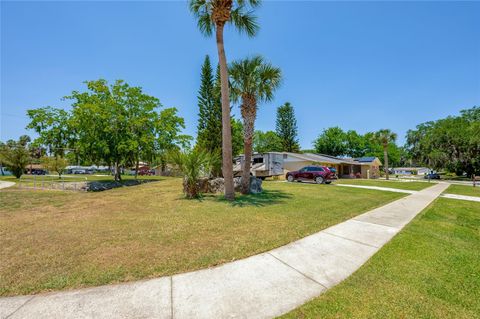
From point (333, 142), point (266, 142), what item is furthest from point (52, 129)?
point (333, 142)

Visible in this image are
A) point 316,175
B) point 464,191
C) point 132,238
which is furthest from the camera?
point 316,175

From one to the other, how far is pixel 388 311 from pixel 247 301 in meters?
1.62

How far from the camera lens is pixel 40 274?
10.3 feet

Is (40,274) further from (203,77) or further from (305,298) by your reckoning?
(203,77)

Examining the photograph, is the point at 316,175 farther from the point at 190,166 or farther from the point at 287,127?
the point at 287,127

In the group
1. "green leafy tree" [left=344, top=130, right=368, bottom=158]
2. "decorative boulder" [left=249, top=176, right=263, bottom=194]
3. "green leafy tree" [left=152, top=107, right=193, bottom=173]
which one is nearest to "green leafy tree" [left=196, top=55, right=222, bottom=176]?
"green leafy tree" [left=152, top=107, right=193, bottom=173]

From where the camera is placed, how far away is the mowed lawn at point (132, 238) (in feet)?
10.5

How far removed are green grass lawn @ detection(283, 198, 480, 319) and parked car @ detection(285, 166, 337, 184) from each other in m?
13.9

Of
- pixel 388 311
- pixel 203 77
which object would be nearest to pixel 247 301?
pixel 388 311

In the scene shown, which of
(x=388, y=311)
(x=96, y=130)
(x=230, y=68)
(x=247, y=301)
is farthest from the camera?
(x=96, y=130)

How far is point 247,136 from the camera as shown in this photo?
37.7 ft

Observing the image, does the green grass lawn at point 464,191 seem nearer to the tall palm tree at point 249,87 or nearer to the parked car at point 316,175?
the parked car at point 316,175

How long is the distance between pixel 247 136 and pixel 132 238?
7986mm

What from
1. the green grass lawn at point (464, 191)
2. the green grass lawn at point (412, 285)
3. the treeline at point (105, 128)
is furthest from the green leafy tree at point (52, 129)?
the green grass lawn at point (464, 191)
